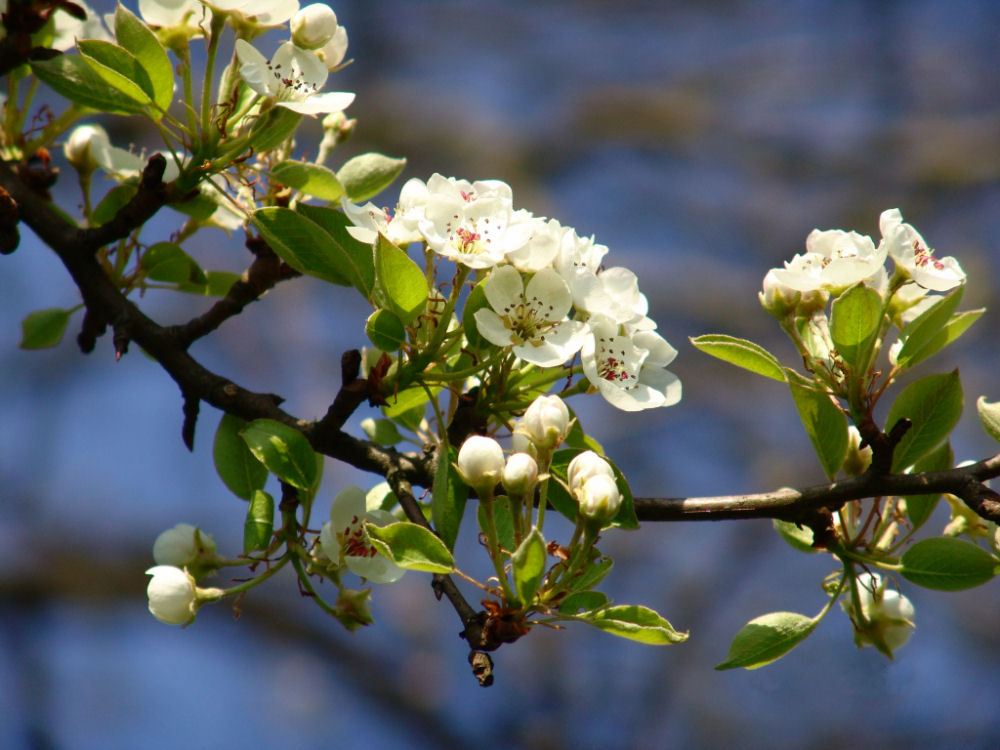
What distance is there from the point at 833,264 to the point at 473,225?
1.26 ft

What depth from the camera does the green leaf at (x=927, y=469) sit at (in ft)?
3.61

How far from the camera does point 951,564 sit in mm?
1022

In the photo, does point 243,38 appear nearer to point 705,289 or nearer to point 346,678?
point 346,678

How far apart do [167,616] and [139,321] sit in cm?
37

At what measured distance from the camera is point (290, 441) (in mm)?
1020

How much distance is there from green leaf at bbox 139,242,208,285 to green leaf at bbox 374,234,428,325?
1.51 ft

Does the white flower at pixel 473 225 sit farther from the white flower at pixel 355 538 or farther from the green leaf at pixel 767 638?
the green leaf at pixel 767 638

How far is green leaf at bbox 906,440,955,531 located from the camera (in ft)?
3.61

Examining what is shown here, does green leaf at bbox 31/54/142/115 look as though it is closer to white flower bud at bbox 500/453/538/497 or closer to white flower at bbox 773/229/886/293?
white flower bud at bbox 500/453/538/497

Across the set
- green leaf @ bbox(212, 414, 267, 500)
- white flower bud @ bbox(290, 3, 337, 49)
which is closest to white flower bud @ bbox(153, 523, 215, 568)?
green leaf @ bbox(212, 414, 267, 500)

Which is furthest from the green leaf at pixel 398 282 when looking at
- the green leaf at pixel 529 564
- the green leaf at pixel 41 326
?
the green leaf at pixel 41 326

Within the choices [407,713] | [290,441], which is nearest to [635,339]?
[290,441]

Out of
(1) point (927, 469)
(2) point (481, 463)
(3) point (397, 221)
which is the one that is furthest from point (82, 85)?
(1) point (927, 469)

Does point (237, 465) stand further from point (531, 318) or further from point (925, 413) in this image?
point (925, 413)
